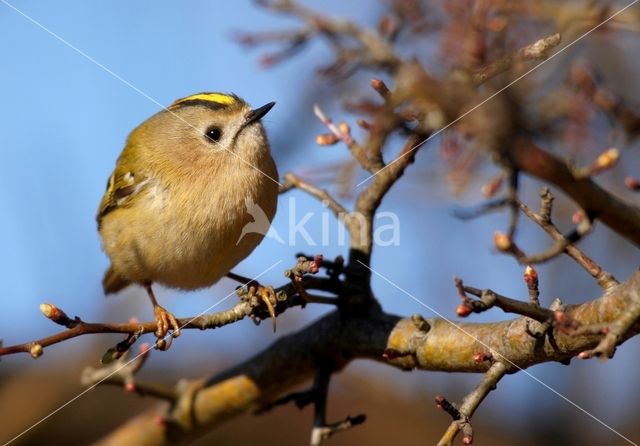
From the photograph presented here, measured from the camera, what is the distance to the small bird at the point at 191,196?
2.93 m

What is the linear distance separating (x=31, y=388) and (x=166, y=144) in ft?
6.69

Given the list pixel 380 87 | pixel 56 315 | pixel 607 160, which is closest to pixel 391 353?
pixel 380 87

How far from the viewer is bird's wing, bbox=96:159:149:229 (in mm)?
3192

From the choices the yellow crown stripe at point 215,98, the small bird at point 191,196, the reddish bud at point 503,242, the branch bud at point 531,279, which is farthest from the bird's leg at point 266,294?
the yellow crown stripe at point 215,98

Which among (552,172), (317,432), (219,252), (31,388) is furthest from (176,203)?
(31,388)

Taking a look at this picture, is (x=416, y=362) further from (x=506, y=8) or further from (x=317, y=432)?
(x=506, y=8)

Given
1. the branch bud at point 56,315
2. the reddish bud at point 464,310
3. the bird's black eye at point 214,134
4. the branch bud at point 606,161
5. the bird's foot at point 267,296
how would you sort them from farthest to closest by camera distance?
the bird's black eye at point 214,134 < the bird's foot at point 267,296 < the branch bud at point 56,315 < the reddish bud at point 464,310 < the branch bud at point 606,161

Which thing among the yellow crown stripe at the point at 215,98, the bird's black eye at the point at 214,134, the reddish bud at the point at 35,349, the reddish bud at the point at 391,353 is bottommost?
the reddish bud at the point at 391,353

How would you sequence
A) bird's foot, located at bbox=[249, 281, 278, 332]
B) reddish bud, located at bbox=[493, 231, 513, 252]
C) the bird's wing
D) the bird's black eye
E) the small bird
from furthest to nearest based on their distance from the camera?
the bird's black eye
the bird's wing
the small bird
bird's foot, located at bbox=[249, 281, 278, 332]
reddish bud, located at bbox=[493, 231, 513, 252]

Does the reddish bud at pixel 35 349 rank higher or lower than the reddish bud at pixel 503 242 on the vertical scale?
higher

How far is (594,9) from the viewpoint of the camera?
256cm

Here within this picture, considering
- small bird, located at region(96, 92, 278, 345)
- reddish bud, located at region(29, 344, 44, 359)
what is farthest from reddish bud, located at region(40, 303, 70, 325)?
small bird, located at region(96, 92, 278, 345)

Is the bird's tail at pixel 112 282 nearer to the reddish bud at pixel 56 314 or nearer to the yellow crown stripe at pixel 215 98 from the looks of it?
the yellow crown stripe at pixel 215 98

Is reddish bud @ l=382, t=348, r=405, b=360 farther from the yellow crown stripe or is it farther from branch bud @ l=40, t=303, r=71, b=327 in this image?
the yellow crown stripe
